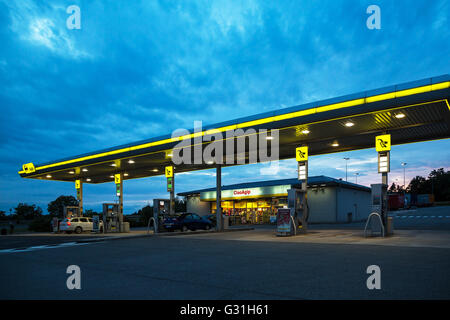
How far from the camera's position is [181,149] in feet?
72.2

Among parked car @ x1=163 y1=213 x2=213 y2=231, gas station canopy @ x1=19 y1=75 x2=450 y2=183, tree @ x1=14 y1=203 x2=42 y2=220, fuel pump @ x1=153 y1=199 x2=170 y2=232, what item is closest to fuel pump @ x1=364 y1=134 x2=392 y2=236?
gas station canopy @ x1=19 y1=75 x2=450 y2=183

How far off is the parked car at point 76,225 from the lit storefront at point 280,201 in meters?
16.3

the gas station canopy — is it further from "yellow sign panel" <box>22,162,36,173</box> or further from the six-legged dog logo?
"yellow sign panel" <box>22,162,36,173</box>

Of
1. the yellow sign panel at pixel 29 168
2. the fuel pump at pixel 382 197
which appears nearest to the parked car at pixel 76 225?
the yellow sign panel at pixel 29 168

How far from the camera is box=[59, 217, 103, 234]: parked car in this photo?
2842 cm

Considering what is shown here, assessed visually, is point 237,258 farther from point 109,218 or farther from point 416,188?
point 416,188

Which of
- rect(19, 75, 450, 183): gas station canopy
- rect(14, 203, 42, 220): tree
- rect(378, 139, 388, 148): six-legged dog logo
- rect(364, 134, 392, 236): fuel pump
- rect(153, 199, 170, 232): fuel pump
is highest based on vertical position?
rect(19, 75, 450, 183): gas station canopy

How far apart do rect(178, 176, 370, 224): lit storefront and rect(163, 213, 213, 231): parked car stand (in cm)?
925

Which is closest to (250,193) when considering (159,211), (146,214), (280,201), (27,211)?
(280,201)

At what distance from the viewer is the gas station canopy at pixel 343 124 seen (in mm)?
13812

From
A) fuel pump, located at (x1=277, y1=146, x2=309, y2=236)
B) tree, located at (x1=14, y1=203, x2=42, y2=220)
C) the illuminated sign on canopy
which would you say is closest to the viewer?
fuel pump, located at (x1=277, y1=146, x2=309, y2=236)

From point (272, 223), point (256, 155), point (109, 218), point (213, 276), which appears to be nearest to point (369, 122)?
point (256, 155)

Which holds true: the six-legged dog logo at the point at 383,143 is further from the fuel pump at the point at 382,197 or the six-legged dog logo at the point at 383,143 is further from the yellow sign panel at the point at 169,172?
the yellow sign panel at the point at 169,172

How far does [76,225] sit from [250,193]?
19.4m
